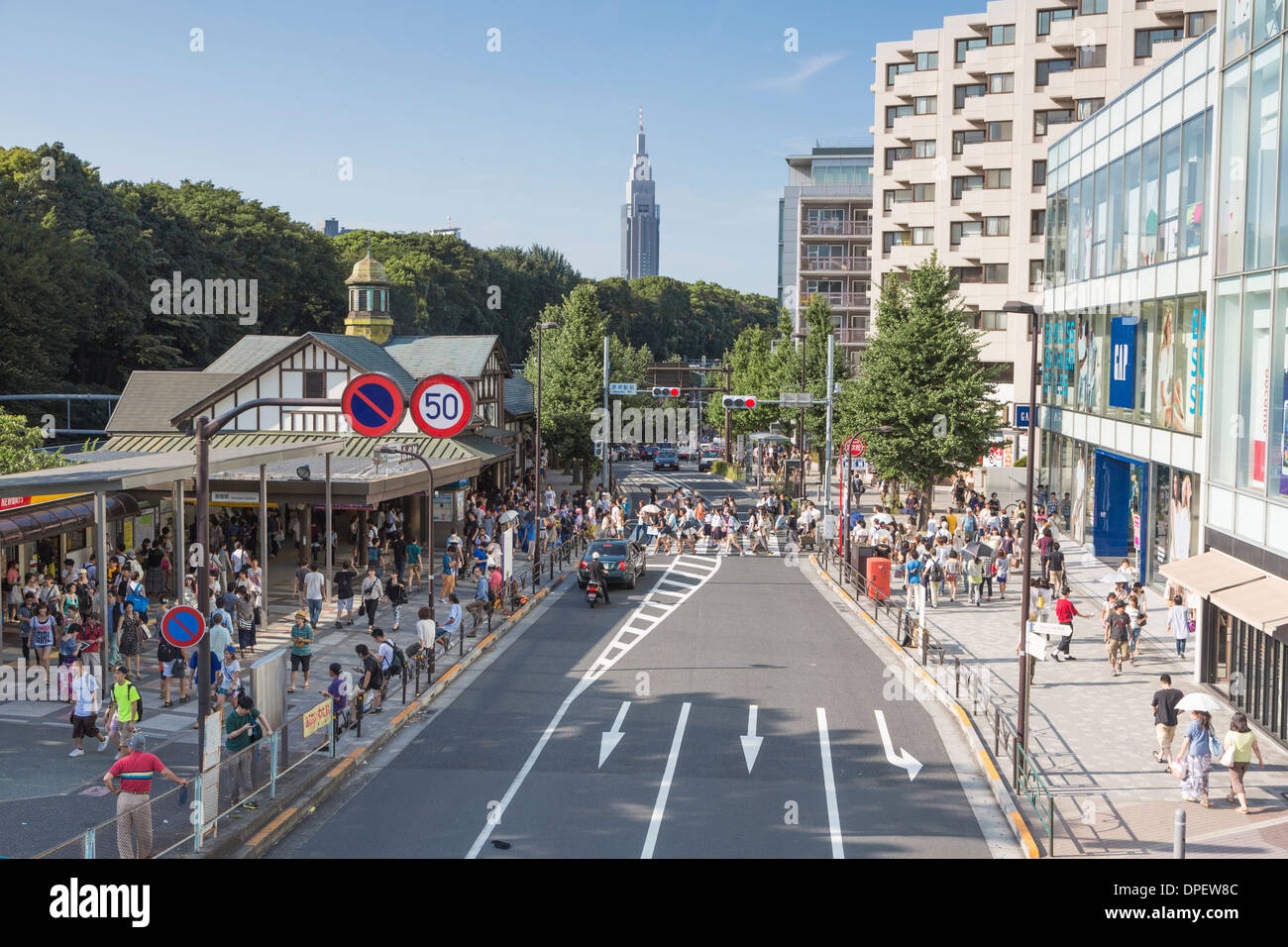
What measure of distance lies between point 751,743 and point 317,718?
6671 millimetres

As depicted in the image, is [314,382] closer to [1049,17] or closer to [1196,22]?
[1049,17]

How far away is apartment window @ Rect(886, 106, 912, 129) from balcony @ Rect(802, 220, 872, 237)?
2024cm

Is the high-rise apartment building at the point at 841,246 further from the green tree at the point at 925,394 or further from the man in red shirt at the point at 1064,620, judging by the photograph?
the man in red shirt at the point at 1064,620

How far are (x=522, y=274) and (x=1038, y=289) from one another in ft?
255

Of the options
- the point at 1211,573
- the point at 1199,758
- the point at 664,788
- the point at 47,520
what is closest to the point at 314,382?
the point at 47,520

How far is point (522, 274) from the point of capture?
129625mm

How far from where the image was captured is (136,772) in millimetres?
12398

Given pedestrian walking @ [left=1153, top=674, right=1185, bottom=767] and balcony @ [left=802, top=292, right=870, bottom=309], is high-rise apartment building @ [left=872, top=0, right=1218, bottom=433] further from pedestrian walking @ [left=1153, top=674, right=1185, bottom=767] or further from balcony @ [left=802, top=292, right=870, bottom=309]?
pedestrian walking @ [left=1153, top=674, right=1185, bottom=767]

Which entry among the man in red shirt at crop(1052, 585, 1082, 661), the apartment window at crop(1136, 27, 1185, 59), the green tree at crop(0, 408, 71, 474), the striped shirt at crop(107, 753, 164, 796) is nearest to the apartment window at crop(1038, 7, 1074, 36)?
the apartment window at crop(1136, 27, 1185, 59)

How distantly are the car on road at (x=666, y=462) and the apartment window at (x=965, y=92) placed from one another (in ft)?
93.7

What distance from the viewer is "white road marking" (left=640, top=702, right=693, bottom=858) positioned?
1353 cm

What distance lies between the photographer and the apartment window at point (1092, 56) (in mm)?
58875

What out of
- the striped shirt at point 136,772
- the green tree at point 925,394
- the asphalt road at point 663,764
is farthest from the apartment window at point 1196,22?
the striped shirt at point 136,772

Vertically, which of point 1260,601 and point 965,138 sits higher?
point 965,138
